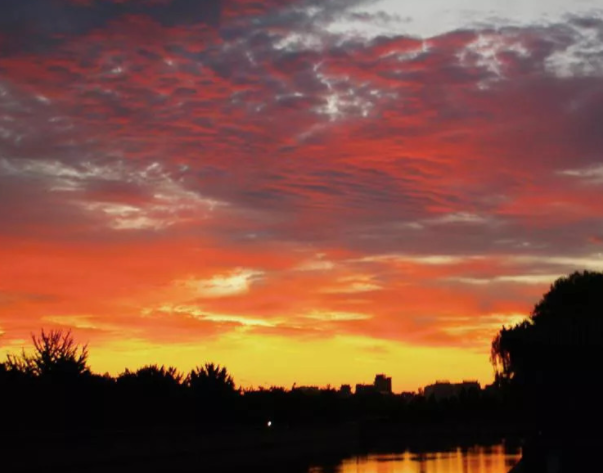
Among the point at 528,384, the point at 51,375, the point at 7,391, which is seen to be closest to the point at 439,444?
the point at 51,375

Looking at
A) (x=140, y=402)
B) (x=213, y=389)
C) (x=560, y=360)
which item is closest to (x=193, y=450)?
(x=140, y=402)

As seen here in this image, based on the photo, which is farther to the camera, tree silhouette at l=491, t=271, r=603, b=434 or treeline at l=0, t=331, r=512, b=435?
treeline at l=0, t=331, r=512, b=435

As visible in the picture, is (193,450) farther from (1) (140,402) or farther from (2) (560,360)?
(2) (560,360)

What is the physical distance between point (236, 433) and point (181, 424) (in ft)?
14.3

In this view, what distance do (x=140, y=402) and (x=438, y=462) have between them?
19.4 m

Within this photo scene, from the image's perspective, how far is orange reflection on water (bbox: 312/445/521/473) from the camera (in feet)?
168

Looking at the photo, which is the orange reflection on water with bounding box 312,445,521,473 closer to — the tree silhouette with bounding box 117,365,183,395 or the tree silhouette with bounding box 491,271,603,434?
the tree silhouette with bounding box 117,365,183,395

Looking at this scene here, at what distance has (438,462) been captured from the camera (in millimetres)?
59156

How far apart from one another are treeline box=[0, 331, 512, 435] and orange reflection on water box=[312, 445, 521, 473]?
4328 mm

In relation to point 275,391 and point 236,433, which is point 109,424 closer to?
point 236,433

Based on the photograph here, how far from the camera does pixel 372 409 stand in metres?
118

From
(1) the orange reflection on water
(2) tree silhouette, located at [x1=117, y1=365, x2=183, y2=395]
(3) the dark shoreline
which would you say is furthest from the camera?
(2) tree silhouette, located at [x1=117, y1=365, x2=183, y2=395]

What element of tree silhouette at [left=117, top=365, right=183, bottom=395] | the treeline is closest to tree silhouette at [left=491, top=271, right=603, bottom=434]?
the treeline

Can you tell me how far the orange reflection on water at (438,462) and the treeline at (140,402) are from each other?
4.33m
